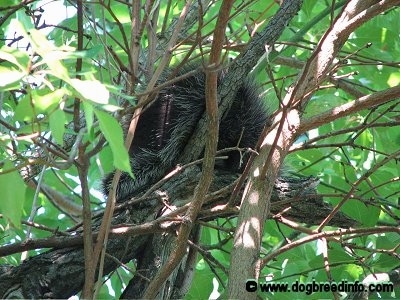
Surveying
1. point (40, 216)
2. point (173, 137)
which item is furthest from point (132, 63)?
Answer: point (40, 216)

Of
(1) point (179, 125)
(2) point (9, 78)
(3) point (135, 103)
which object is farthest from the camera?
(1) point (179, 125)

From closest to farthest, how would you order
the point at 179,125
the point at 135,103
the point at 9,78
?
the point at 9,78 < the point at 135,103 < the point at 179,125

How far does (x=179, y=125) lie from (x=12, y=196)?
1688 mm

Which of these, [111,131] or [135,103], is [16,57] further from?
[135,103]

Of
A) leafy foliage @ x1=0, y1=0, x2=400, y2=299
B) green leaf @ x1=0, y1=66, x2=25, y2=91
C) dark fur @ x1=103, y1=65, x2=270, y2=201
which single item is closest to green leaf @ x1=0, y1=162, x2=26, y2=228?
leafy foliage @ x1=0, y1=0, x2=400, y2=299

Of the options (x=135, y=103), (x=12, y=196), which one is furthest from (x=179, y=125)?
(x=12, y=196)

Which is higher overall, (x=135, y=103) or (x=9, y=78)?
(x=135, y=103)

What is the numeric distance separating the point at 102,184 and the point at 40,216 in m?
0.73

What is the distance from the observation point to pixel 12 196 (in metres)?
1.04

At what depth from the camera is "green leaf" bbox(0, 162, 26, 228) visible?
1030 millimetres

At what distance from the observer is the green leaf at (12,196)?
103 centimetres

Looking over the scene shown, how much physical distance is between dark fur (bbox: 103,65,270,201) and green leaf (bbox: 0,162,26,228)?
1547mm

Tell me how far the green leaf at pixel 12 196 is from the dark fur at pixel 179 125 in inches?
60.9

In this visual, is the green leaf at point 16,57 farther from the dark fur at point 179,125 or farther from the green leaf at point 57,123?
the dark fur at point 179,125
